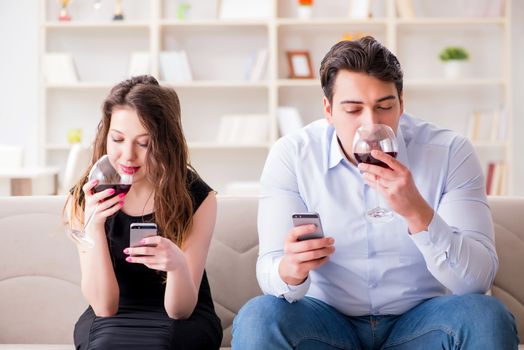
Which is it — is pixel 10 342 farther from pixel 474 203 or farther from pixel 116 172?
pixel 474 203

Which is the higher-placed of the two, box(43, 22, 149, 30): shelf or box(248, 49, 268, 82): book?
box(43, 22, 149, 30): shelf

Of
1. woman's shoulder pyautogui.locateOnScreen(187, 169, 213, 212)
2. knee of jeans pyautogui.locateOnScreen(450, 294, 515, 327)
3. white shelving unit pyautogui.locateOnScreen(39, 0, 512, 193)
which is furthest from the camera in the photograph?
white shelving unit pyautogui.locateOnScreen(39, 0, 512, 193)

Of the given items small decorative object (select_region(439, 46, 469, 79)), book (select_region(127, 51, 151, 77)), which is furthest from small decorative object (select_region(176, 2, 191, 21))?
small decorative object (select_region(439, 46, 469, 79))

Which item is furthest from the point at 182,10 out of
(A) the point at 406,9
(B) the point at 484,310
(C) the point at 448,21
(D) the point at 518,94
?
(B) the point at 484,310

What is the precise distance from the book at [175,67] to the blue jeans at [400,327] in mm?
4194

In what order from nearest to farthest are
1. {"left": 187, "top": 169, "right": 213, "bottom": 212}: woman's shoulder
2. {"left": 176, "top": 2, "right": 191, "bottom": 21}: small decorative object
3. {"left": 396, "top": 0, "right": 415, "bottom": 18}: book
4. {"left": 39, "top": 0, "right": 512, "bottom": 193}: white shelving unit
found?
{"left": 187, "top": 169, "right": 213, "bottom": 212}: woman's shoulder → {"left": 396, "top": 0, "right": 415, "bottom": 18}: book → {"left": 176, "top": 2, "right": 191, "bottom": 21}: small decorative object → {"left": 39, "top": 0, "right": 512, "bottom": 193}: white shelving unit

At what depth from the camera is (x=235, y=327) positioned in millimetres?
1738

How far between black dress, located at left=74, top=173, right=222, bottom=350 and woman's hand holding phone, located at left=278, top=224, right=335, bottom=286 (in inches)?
14.5

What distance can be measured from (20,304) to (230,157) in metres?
3.83

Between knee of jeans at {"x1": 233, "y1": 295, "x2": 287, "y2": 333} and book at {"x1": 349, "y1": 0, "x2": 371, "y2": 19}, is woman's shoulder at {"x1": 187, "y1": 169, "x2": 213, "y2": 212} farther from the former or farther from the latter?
book at {"x1": 349, "y1": 0, "x2": 371, "y2": 19}

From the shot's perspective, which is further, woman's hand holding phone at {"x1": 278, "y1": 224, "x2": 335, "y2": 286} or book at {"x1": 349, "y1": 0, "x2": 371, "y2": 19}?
book at {"x1": 349, "y1": 0, "x2": 371, "y2": 19}

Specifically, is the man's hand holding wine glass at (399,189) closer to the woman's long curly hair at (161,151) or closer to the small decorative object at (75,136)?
the woman's long curly hair at (161,151)

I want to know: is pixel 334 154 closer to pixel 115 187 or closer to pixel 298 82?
pixel 115 187

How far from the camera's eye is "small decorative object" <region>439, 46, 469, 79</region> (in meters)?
5.86
